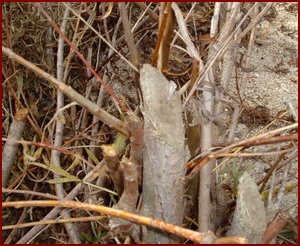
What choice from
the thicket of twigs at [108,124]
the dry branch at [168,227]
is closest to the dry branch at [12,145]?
the thicket of twigs at [108,124]

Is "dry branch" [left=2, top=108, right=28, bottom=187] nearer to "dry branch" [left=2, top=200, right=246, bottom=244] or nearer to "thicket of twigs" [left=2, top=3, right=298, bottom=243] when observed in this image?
"thicket of twigs" [left=2, top=3, right=298, bottom=243]

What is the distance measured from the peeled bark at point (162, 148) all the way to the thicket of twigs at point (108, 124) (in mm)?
25

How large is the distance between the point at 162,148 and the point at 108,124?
0.11 metres

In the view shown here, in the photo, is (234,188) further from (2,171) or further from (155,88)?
(2,171)

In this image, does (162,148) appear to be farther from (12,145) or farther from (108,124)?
(12,145)

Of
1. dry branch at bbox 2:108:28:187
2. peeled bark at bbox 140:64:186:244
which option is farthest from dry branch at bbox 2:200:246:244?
dry branch at bbox 2:108:28:187

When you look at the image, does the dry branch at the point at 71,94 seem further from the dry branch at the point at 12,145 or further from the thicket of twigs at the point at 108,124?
the dry branch at the point at 12,145

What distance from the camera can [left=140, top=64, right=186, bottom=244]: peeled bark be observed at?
83 centimetres

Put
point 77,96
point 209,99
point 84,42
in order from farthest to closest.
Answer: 1. point 84,42
2. point 209,99
3. point 77,96

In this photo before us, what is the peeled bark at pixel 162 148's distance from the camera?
827 mm

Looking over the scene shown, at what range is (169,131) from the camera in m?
0.83

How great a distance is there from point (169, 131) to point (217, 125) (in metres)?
0.19

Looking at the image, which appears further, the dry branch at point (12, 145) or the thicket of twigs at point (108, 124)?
the dry branch at point (12, 145)

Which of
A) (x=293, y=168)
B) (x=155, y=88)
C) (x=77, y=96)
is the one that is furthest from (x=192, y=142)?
(x=293, y=168)
